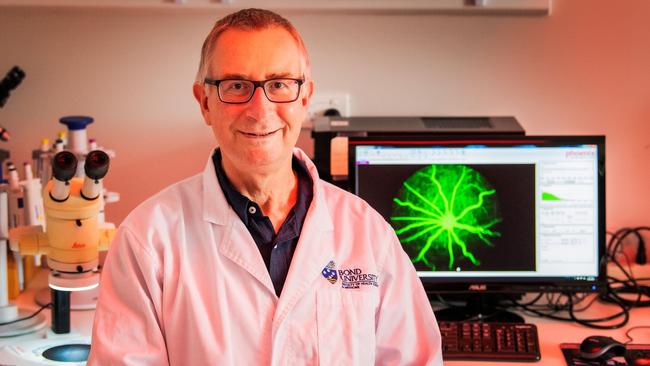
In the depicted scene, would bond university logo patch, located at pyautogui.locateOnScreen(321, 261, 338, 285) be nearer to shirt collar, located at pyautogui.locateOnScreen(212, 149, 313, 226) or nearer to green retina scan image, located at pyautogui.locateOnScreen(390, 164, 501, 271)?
shirt collar, located at pyautogui.locateOnScreen(212, 149, 313, 226)

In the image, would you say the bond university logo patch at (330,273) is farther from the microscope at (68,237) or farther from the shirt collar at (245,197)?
the microscope at (68,237)

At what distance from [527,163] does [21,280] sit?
124cm

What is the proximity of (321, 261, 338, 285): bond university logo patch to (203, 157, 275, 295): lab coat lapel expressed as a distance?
10cm

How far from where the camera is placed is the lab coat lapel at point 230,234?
1.65 m

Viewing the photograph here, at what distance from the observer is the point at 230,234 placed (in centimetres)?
167

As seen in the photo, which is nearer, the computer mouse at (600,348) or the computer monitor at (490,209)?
the computer mouse at (600,348)

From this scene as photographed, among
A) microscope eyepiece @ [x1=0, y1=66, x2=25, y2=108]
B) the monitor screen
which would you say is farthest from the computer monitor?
microscope eyepiece @ [x1=0, y1=66, x2=25, y2=108]

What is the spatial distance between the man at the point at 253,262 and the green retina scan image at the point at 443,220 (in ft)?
1.62

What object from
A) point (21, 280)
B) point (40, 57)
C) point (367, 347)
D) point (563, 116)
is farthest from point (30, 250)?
point (563, 116)

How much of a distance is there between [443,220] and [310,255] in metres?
0.65

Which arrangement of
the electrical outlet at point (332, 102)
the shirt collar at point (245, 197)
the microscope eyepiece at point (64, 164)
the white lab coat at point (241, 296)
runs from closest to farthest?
the white lab coat at point (241, 296) → the shirt collar at point (245, 197) → the microscope eyepiece at point (64, 164) → the electrical outlet at point (332, 102)

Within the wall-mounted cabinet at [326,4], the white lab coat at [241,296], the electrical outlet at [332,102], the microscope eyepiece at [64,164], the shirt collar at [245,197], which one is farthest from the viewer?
the electrical outlet at [332,102]

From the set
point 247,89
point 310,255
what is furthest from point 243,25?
point 310,255

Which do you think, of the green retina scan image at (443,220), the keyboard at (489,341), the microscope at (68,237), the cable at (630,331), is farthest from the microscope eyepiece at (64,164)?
the cable at (630,331)
